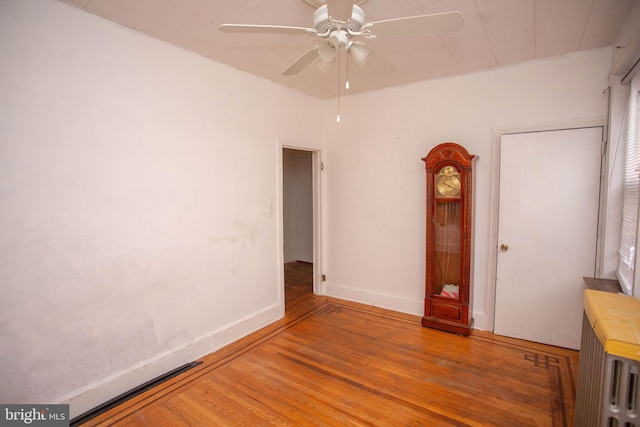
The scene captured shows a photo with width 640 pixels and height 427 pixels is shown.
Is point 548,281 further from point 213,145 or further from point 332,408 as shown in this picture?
point 213,145

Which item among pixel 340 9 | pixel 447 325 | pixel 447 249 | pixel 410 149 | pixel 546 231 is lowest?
pixel 447 325

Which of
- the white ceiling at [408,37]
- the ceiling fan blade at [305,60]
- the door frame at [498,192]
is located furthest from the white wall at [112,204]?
the door frame at [498,192]

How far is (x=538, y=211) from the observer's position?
9.88 ft

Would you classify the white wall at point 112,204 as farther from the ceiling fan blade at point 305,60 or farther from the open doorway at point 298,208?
the open doorway at point 298,208

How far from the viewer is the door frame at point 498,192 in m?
2.72

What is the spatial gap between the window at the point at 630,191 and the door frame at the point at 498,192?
208 mm

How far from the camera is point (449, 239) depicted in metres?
3.38

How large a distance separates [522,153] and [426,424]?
2.47 meters

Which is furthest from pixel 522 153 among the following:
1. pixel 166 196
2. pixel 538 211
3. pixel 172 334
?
pixel 172 334

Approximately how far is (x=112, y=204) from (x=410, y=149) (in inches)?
115

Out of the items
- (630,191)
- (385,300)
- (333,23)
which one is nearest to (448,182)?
(630,191)

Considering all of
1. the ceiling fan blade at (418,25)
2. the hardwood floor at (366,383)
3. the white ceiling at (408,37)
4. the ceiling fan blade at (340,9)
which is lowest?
the hardwood floor at (366,383)

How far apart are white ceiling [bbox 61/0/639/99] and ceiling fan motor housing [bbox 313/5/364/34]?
0.42 m

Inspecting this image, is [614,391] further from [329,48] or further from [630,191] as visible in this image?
[329,48]
